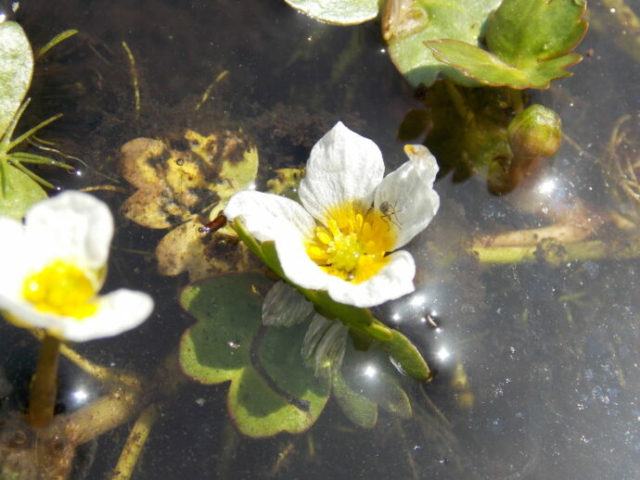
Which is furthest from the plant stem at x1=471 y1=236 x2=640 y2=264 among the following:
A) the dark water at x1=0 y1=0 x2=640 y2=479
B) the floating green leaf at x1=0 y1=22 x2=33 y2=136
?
the floating green leaf at x1=0 y1=22 x2=33 y2=136

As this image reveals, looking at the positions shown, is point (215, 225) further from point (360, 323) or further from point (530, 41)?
point (530, 41)

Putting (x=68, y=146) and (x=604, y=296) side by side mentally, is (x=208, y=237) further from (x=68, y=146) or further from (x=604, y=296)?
(x=604, y=296)

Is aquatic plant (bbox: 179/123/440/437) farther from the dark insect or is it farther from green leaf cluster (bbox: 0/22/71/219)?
green leaf cluster (bbox: 0/22/71/219)

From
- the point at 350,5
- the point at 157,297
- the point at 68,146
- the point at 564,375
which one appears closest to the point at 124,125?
the point at 68,146

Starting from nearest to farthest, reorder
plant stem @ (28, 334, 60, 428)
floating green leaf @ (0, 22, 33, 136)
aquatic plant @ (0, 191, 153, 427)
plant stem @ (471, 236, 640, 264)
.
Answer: aquatic plant @ (0, 191, 153, 427) < plant stem @ (28, 334, 60, 428) < floating green leaf @ (0, 22, 33, 136) < plant stem @ (471, 236, 640, 264)

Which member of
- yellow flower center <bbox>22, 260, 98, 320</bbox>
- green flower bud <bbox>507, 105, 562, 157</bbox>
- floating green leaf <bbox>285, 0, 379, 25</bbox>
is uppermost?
floating green leaf <bbox>285, 0, 379, 25</bbox>

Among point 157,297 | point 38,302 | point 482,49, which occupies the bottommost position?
point 157,297

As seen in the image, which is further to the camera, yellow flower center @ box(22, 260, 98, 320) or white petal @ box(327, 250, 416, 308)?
white petal @ box(327, 250, 416, 308)

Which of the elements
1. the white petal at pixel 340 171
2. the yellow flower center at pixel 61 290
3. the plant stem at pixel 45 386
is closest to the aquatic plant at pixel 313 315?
the white petal at pixel 340 171
